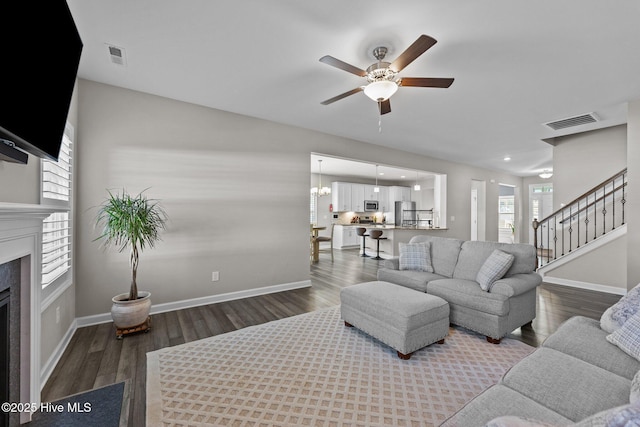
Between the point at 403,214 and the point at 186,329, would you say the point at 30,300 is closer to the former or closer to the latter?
the point at 186,329

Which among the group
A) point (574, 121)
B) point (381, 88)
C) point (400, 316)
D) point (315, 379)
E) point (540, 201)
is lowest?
point (315, 379)

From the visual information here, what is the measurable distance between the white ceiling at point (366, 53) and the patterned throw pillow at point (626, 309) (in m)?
1.99

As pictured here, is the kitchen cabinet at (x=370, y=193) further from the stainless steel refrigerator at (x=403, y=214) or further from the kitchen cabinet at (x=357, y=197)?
the stainless steel refrigerator at (x=403, y=214)

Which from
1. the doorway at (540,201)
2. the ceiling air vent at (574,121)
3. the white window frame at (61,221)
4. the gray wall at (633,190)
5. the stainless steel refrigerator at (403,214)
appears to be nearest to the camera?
the white window frame at (61,221)

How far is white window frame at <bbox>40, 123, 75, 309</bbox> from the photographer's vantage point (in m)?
2.12

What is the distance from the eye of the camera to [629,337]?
1.47m

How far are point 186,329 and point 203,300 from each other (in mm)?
739

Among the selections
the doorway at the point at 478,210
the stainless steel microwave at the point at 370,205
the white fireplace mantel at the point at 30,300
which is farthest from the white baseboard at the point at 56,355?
the doorway at the point at 478,210

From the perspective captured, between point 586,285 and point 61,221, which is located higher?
point 61,221

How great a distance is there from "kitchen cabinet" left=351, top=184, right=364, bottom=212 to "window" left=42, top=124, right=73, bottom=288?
7928 mm

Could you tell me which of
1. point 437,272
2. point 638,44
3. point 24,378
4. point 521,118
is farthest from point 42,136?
point 521,118

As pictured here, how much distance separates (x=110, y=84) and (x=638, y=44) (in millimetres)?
5194

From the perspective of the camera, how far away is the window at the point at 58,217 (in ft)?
7.14

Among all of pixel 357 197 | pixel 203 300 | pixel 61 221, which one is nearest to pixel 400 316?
pixel 203 300
